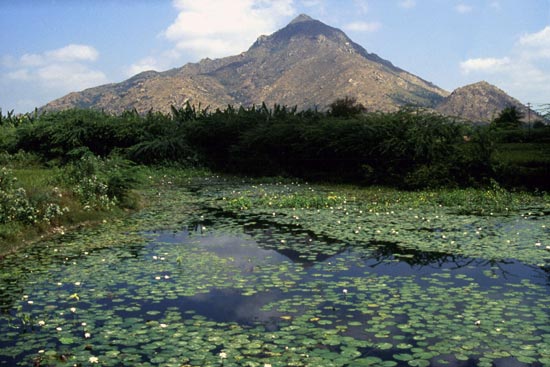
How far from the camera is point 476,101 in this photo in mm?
161250

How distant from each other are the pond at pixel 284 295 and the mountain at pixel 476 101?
152 m

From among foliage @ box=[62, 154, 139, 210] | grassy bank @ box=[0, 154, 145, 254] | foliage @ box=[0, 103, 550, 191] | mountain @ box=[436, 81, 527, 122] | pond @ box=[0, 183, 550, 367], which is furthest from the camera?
mountain @ box=[436, 81, 527, 122]

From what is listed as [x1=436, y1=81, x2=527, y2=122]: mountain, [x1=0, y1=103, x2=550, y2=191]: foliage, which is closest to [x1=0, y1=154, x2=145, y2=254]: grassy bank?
[x1=0, y1=103, x2=550, y2=191]: foliage

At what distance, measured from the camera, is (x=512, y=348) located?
5652mm

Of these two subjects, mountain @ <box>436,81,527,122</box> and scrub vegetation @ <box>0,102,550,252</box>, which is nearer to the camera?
scrub vegetation @ <box>0,102,550,252</box>

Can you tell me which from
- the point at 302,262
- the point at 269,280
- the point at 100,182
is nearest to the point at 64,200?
the point at 100,182

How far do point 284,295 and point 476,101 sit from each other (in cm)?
16495

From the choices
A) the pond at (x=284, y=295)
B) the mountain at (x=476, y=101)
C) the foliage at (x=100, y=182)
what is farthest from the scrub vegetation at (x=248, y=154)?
the mountain at (x=476, y=101)

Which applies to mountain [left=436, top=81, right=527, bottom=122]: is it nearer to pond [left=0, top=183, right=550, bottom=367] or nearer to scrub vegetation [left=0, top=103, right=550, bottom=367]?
scrub vegetation [left=0, top=103, right=550, bottom=367]

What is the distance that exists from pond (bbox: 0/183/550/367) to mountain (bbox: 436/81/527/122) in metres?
152

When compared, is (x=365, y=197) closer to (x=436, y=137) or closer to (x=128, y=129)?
(x=436, y=137)

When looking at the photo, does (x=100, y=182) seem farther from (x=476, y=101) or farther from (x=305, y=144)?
(x=476, y=101)

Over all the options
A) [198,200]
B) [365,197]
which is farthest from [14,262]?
[365,197]

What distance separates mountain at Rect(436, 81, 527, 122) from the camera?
15750 centimetres
